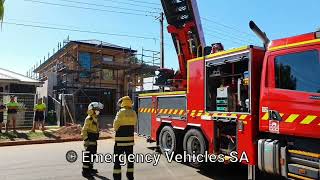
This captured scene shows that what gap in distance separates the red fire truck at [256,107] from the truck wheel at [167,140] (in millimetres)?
26

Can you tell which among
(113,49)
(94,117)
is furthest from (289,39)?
(113,49)

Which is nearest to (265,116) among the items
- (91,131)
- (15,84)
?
(91,131)

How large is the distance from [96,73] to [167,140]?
2218cm

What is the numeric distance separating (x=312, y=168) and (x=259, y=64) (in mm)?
2193

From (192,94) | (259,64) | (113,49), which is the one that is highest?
(113,49)

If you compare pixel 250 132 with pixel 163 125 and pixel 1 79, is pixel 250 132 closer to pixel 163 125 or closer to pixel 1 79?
pixel 163 125

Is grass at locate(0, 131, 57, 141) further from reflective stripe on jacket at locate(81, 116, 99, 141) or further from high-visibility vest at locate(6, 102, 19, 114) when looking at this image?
reflective stripe on jacket at locate(81, 116, 99, 141)

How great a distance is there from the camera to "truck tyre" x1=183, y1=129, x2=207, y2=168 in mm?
8516

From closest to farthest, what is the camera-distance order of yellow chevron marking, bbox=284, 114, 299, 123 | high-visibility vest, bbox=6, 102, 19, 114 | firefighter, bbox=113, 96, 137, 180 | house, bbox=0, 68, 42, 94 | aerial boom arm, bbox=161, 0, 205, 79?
yellow chevron marking, bbox=284, 114, 299, 123, firefighter, bbox=113, 96, 137, 180, aerial boom arm, bbox=161, 0, 205, 79, high-visibility vest, bbox=6, 102, 19, 114, house, bbox=0, 68, 42, 94

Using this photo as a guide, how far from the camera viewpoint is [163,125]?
1048 centimetres

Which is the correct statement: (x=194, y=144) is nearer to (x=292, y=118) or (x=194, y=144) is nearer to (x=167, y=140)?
(x=167, y=140)

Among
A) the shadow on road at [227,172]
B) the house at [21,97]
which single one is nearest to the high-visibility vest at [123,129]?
the shadow on road at [227,172]

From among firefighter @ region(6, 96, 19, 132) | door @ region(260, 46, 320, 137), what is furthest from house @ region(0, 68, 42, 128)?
door @ region(260, 46, 320, 137)

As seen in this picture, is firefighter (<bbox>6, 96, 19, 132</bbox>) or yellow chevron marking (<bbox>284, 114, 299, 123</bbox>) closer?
yellow chevron marking (<bbox>284, 114, 299, 123</bbox>)
